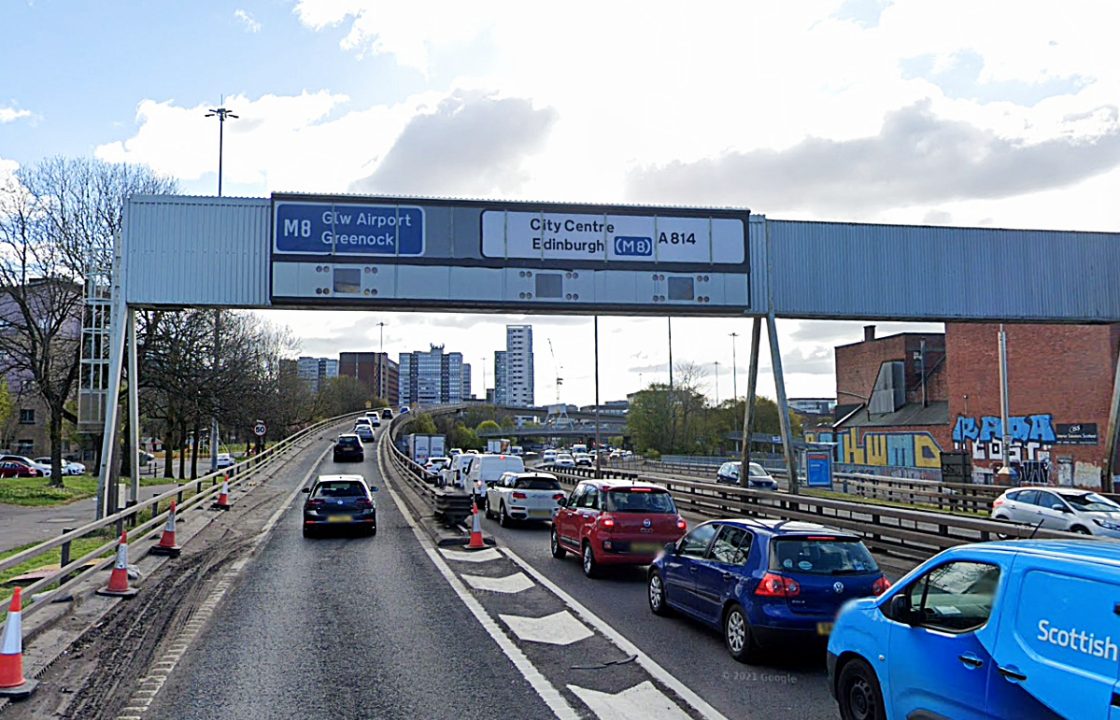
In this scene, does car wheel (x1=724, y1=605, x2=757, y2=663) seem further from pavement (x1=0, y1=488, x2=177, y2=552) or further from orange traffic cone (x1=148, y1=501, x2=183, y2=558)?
pavement (x1=0, y1=488, x2=177, y2=552)

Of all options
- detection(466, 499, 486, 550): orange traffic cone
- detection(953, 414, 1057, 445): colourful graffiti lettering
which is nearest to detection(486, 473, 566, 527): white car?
detection(466, 499, 486, 550): orange traffic cone

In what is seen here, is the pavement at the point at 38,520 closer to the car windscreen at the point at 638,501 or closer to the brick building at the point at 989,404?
the car windscreen at the point at 638,501

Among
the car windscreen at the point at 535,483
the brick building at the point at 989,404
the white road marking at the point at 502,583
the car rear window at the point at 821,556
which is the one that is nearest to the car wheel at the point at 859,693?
the car rear window at the point at 821,556

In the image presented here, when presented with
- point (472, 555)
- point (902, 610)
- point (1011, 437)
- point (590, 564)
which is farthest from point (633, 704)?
point (1011, 437)

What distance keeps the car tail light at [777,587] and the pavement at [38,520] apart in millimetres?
16982

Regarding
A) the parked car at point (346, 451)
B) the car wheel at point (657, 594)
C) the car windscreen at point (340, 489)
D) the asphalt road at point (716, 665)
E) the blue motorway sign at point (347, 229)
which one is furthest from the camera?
the parked car at point (346, 451)

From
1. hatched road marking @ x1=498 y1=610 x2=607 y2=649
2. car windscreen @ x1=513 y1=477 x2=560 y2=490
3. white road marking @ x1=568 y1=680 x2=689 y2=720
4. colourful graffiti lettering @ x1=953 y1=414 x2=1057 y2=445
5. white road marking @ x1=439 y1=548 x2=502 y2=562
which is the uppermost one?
colourful graffiti lettering @ x1=953 y1=414 x2=1057 y2=445

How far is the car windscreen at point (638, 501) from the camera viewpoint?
14992mm

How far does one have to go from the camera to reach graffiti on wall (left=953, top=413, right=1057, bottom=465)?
41312 millimetres

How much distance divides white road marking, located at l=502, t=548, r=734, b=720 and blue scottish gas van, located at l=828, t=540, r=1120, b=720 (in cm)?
117

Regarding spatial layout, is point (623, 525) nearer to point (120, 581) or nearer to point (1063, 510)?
point (120, 581)

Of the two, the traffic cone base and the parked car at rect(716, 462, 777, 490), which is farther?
the parked car at rect(716, 462, 777, 490)

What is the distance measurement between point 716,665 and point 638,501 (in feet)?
20.0

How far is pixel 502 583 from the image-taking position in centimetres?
1410
